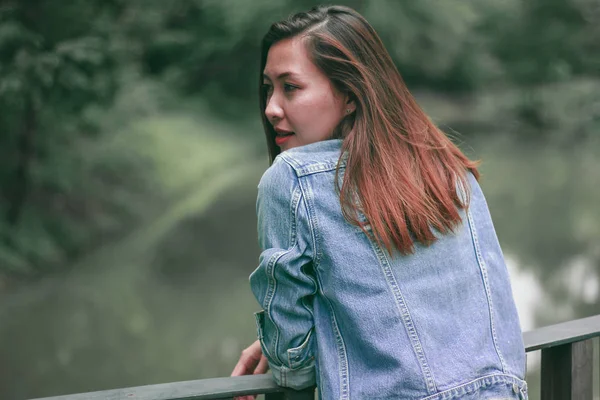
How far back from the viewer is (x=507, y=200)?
8.95 meters

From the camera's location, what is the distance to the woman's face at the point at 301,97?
1235 mm

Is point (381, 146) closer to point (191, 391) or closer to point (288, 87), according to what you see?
point (288, 87)

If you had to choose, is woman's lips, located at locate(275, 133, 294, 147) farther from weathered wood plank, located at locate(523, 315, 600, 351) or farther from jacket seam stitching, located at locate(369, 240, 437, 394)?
weathered wood plank, located at locate(523, 315, 600, 351)

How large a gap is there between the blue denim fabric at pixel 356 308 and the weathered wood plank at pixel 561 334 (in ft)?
0.47

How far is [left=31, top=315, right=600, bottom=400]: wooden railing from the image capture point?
3.42 ft

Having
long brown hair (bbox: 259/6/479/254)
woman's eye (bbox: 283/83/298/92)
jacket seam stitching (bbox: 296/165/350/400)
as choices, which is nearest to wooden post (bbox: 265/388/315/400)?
jacket seam stitching (bbox: 296/165/350/400)

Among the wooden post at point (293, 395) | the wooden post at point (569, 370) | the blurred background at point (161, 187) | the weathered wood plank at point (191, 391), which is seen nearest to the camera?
the weathered wood plank at point (191, 391)

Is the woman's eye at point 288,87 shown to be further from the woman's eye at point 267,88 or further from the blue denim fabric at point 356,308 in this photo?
the blue denim fabric at point 356,308

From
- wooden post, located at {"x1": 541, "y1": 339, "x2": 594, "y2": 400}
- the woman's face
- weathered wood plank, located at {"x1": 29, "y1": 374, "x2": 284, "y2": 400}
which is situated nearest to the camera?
weathered wood plank, located at {"x1": 29, "y1": 374, "x2": 284, "y2": 400}

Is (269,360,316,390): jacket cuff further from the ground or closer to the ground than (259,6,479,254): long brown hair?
closer to the ground

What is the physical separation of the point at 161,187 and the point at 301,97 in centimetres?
824

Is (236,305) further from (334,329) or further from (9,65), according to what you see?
(334,329)

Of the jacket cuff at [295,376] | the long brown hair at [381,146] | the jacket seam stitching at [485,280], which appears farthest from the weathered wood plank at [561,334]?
the jacket cuff at [295,376]

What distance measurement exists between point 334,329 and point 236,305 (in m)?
4.66
